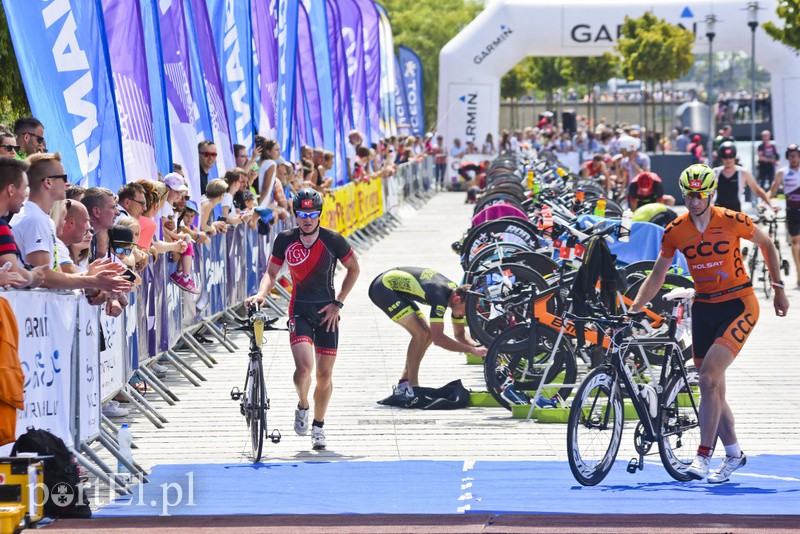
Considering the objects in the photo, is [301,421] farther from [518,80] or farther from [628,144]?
[518,80]

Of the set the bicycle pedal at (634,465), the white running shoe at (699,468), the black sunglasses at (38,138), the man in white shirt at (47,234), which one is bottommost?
the white running shoe at (699,468)

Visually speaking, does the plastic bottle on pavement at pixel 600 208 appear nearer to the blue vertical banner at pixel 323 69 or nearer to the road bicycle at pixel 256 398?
the road bicycle at pixel 256 398

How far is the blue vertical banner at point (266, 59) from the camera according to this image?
18641mm

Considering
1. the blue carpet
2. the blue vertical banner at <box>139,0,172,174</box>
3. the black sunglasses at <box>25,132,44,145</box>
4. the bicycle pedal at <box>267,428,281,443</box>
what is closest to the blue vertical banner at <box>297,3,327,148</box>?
the blue vertical banner at <box>139,0,172,174</box>

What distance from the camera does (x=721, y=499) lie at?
303 inches

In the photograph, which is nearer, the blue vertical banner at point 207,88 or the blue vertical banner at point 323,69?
the blue vertical banner at point 207,88

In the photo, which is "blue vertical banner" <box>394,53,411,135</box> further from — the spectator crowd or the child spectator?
the child spectator

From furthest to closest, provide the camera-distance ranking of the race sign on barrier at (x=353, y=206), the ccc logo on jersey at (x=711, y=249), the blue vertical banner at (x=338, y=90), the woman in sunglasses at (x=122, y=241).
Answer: the blue vertical banner at (x=338, y=90)
the race sign on barrier at (x=353, y=206)
the woman in sunglasses at (x=122, y=241)
the ccc logo on jersey at (x=711, y=249)

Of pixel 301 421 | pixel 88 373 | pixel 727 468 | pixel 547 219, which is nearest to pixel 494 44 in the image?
pixel 547 219

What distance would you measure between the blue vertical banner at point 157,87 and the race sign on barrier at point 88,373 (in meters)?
5.10

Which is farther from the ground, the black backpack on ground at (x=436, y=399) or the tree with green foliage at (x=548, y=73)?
the tree with green foliage at (x=548, y=73)

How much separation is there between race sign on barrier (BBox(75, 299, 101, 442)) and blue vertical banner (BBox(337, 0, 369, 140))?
65.9 feet

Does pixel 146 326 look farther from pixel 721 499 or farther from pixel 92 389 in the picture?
pixel 721 499

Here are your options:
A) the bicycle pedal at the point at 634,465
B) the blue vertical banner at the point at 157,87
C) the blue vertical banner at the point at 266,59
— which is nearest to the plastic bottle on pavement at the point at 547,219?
the blue vertical banner at the point at 157,87
